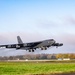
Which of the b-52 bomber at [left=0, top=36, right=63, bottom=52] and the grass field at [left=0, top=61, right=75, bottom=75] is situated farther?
the b-52 bomber at [left=0, top=36, right=63, bottom=52]

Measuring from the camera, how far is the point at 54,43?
106000mm

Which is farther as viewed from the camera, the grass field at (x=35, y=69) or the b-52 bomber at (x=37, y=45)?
the b-52 bomber at (x=37, y=45)

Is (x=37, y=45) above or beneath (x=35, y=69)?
above

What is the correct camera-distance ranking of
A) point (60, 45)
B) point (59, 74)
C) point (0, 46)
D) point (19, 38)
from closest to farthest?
point (59, 74)
point (60, 45)
point (0, 46)
point (19, 38)

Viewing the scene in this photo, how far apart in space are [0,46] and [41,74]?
77.2 meters

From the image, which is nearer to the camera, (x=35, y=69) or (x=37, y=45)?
(x=35, y=69)

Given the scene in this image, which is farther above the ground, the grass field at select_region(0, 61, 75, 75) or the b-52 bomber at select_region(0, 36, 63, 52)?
the b-52 bomber at select_region(0, 36, 63, 52)

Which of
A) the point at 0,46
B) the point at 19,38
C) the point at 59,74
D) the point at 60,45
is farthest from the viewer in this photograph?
the point at 19,38

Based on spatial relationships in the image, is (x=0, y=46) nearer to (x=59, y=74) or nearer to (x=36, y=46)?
(x=36, y=46)

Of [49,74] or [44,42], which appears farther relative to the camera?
[44,42]

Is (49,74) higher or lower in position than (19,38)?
lower

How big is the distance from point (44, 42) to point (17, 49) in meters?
13.7

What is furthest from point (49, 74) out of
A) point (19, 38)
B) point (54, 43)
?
point (19, 38)

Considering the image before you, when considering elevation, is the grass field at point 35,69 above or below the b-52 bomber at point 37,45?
below
